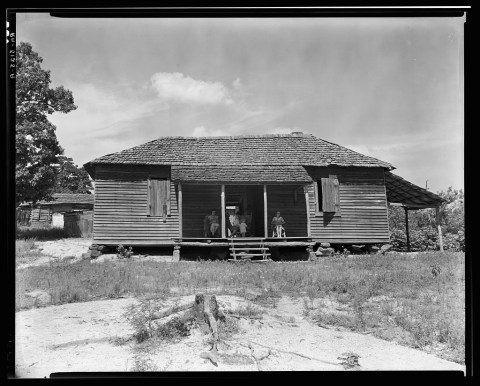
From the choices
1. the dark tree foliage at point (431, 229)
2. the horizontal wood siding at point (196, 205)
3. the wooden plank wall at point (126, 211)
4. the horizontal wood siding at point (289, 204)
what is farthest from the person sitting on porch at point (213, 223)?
the dark tree foliage at point (431, 229)

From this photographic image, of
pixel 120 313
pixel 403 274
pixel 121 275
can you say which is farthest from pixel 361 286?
pixel 121 275

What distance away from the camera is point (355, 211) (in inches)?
677

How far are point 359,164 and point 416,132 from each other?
8.91 metres

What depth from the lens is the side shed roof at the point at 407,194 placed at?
685 inches

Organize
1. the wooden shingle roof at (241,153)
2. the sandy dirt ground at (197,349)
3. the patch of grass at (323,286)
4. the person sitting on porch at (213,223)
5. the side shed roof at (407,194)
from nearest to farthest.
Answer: the sandy dirt ground at (197,349)
the patch of grass at (323,286)
the person sitting on porch at (213,223)
the wooden shingle roof at (241,153)
the side shed roof at (407,194)

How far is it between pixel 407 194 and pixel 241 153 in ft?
27.2

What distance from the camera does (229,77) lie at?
7980 mm

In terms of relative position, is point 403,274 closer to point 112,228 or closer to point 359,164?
point 359,164

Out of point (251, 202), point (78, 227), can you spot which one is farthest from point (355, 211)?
point (78, 227)

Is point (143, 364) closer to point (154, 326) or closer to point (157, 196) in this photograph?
point (154, 326)

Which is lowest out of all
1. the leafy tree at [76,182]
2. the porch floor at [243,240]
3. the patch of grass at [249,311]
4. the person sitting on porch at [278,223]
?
the patch of grass at [249,311]

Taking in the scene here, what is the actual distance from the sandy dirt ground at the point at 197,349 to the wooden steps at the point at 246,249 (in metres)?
7.01

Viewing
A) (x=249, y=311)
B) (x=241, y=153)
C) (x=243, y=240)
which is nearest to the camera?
(x=249, y=311)

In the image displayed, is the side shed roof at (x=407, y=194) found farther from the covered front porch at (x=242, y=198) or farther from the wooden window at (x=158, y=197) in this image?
the wooden window at (x=158, y=197)
